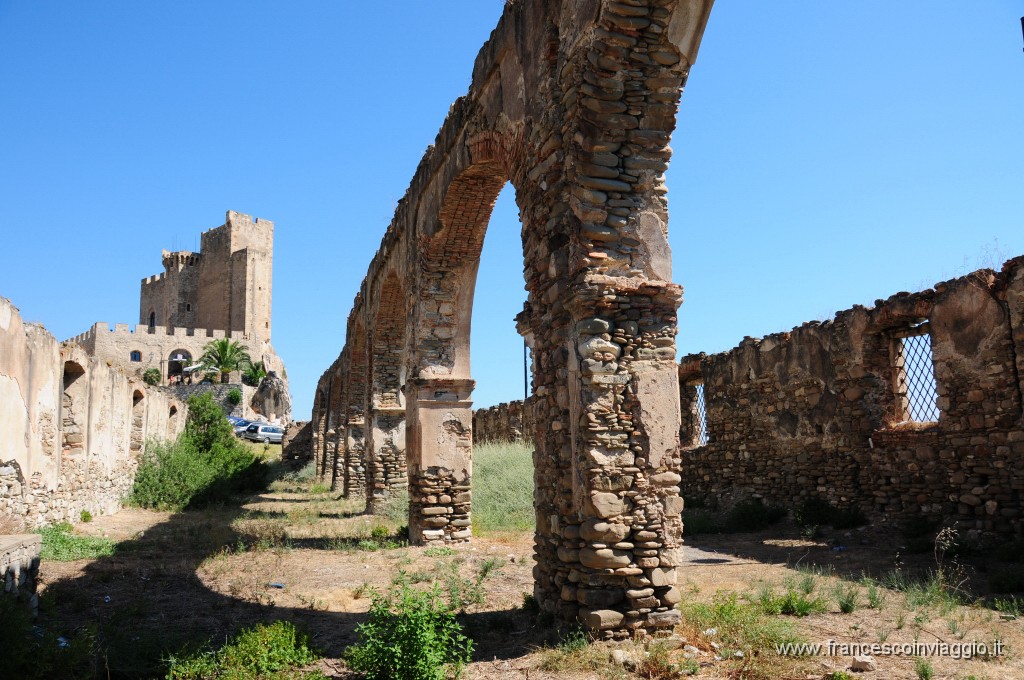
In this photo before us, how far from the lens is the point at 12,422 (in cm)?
891

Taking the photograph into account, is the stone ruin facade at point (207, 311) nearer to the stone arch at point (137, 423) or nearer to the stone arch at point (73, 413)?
→ the stone arch at point (137, 423)

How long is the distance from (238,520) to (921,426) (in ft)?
36.7

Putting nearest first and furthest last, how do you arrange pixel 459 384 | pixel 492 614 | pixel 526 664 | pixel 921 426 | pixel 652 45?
pixel 526 664 → pixel 652 45 → pixel 492 614 → pixel 921 426 → pixel 459 384

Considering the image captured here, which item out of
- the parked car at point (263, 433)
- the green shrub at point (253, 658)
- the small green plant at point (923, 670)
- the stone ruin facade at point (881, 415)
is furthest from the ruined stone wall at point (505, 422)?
the parked car at point (263, 433)

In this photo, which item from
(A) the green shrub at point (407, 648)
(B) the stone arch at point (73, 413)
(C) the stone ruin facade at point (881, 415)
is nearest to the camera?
(A) the green shrub at point (407, 648)

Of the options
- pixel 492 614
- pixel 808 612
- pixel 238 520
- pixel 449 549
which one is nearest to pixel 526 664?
pixel 492 614

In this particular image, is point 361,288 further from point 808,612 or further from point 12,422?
point 808,612

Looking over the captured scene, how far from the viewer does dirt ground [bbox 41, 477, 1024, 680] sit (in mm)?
4613

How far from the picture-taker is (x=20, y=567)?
563cm

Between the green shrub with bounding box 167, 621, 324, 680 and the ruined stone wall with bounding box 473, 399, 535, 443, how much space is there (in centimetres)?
1455

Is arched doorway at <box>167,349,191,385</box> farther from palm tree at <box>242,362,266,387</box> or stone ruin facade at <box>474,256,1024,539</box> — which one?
stone ruin facade at <box>474,256,1024,539</box>

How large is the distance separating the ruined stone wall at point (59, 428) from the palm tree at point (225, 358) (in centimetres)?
3753

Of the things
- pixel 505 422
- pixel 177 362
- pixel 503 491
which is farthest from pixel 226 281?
pixel 503 491

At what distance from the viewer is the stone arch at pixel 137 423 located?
16.0 m
